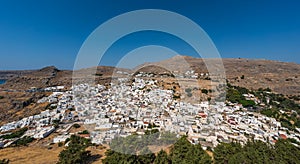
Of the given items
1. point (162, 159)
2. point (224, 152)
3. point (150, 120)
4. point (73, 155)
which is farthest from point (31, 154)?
point (224, 152)

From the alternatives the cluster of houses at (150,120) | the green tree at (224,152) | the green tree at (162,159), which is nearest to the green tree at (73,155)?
the cluster of houses at (150,120)

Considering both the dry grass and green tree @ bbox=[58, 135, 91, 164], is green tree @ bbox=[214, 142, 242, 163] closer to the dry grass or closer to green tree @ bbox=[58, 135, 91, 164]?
green tree @ bbox=[58, 135, 91, 164]

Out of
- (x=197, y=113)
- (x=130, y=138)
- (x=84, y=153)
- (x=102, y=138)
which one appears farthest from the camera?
(x=197, y=113)

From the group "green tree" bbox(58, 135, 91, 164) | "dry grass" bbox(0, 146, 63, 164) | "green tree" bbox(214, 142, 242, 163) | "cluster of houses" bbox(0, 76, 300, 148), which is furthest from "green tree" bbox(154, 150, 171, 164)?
"dry grass" bbox(0, 146, 63, 164)

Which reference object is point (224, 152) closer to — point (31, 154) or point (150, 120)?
point (150, 120)

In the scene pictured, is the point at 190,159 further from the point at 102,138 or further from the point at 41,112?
the point at 41,112

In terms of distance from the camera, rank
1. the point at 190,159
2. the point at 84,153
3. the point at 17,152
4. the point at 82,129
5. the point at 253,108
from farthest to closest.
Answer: the point at 253,108 → the point at 82,129 → the point at 17,152 → the point at 84,153 → the point at 190,159

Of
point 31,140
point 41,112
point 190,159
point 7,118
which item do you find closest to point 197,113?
point 190,159

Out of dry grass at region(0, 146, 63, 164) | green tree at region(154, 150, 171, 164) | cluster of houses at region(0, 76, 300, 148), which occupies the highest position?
green tree at region(154, 150, 171, 164)
